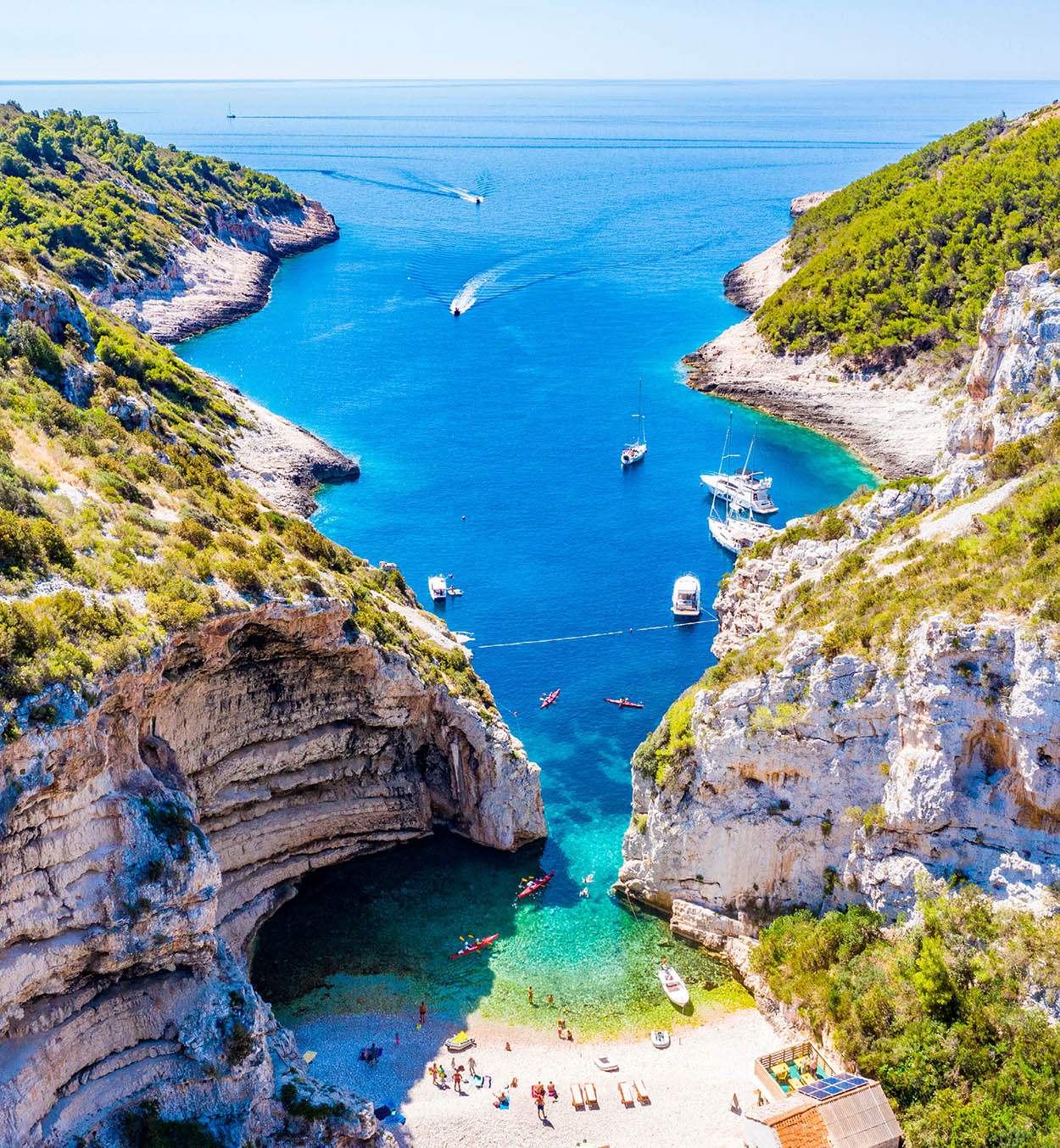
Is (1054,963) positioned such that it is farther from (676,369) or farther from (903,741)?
(676,369)

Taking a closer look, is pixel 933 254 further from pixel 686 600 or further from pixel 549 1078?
pixel 549 1078

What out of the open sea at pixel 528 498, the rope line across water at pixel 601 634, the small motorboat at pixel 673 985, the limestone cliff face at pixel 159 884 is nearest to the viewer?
the limestone cliff face at pixel 159 884

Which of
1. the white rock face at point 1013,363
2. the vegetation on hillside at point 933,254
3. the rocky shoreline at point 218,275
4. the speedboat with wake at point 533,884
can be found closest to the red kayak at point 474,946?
the speedboat with wake at point 533,884

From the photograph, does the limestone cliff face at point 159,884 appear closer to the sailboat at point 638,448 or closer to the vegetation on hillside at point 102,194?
the sailboat at point 638,448

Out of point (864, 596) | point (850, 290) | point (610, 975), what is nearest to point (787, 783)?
point (864, 596)

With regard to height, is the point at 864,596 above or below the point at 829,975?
above

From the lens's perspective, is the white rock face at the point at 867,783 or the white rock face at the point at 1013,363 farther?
the white rock face at the point at 1013,363

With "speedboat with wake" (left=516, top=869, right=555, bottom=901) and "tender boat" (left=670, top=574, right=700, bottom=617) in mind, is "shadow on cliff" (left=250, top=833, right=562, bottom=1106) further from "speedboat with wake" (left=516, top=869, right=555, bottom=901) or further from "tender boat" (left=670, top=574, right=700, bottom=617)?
"tender boat" (left=670, top=574, right=700, bottom=617)

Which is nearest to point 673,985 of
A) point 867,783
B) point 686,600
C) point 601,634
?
point 867,783
